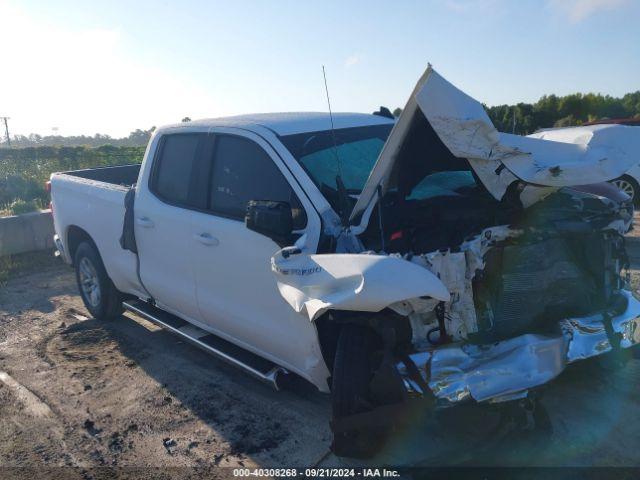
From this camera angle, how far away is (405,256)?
10.3 feet

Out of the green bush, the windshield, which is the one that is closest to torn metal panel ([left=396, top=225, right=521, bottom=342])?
the windshield

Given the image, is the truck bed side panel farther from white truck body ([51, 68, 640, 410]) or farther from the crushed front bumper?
the crushed front bumper

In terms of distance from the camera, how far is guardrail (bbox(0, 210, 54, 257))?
8883mm

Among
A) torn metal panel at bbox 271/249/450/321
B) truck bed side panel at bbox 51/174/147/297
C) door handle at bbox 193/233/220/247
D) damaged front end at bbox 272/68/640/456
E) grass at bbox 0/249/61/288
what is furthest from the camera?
grass at bbox 0/249/61/288

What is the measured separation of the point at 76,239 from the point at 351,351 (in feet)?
14.0

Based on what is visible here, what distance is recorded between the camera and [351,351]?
3.26 metres

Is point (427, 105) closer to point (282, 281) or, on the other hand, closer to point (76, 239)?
point (282, 281)

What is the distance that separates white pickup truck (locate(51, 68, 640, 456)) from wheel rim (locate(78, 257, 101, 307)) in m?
1.92

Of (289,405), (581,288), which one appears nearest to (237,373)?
(289,405)

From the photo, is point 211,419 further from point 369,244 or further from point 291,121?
point 291,121

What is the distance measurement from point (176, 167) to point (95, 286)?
2102mm

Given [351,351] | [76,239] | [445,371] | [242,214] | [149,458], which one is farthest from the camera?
[76,239]

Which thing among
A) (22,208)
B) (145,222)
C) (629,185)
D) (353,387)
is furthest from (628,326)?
(22,208)

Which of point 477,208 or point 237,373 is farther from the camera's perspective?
point 237,373
